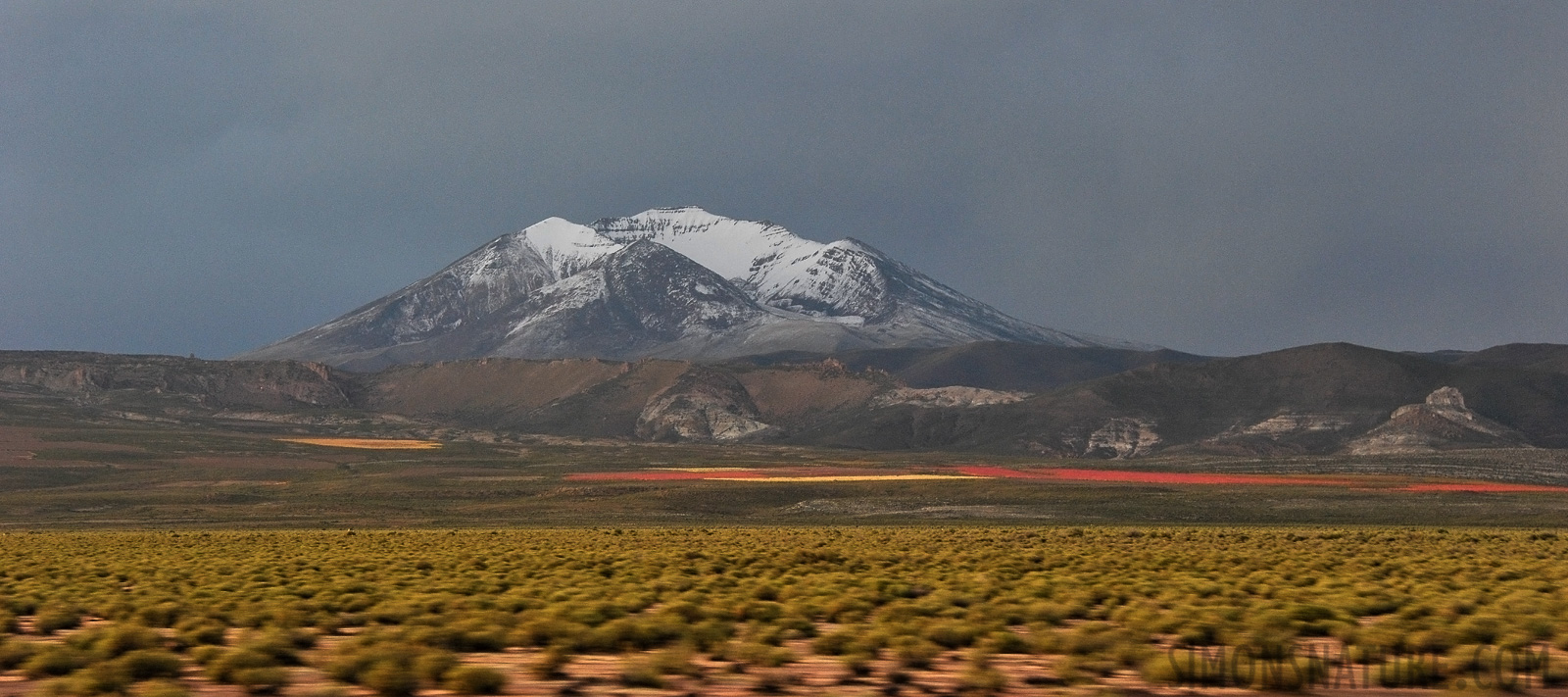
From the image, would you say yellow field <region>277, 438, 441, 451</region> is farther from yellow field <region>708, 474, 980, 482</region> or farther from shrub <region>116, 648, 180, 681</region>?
shrub <region>116, 648, 180, 681</region>

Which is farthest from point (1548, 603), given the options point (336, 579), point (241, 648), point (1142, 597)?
point (336, 579)

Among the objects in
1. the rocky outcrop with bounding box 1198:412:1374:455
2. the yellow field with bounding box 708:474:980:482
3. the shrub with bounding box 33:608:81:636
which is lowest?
the shrub with bounding box 33:608:81:636

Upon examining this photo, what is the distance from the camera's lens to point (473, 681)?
14.1 m

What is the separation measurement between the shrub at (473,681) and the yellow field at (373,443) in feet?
555

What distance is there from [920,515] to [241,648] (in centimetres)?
6628

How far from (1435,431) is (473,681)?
181792 mm

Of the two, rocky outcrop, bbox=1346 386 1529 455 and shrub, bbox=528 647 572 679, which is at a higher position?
rocky outcrop, bbox=1346 386 1529 455

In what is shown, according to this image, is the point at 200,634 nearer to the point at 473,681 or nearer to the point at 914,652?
the point at 473,681

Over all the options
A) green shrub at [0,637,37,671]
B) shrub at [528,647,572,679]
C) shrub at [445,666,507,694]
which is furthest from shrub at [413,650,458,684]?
green shrub at [0,637,37,671]

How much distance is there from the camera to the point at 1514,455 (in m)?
136

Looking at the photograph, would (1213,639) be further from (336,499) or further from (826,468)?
(826,468)

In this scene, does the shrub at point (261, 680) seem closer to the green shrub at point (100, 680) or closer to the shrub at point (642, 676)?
the green shrub at point (100, 680)

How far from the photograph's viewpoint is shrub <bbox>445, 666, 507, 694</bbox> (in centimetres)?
1405

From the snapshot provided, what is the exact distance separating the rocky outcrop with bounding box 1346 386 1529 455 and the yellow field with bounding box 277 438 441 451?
120816 millimetres
